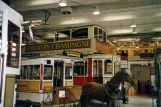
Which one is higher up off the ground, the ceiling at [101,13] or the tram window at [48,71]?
the ceiling at [101,13]

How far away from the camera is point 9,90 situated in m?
3.55

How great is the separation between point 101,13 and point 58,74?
4121 millimetres

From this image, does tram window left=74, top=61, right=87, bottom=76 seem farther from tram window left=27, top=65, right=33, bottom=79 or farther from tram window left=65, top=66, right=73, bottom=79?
tram window left=27, top=65, right=33, bottom=79

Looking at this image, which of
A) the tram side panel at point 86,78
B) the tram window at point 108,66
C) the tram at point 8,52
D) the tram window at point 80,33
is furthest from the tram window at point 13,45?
the tram window at point 108,66

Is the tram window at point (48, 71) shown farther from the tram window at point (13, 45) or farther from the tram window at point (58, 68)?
the tram window at point (13, 45)

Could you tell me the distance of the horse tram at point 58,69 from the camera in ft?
28.6

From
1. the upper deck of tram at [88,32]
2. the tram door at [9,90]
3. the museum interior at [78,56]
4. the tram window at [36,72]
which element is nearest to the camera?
the tram door at [9,90]

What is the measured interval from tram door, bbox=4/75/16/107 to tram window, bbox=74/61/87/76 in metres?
8.85

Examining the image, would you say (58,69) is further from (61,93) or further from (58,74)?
(61,93)

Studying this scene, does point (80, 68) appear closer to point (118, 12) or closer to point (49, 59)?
point (49, 59)

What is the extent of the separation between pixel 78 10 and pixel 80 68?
13.6 feet

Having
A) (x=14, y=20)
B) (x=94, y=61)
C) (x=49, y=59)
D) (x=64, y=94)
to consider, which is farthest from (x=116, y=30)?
(x=14, y=20)

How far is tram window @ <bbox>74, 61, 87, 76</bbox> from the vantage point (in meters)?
12.5

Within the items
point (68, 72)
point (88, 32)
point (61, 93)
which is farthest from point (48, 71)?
point (88, 32)
